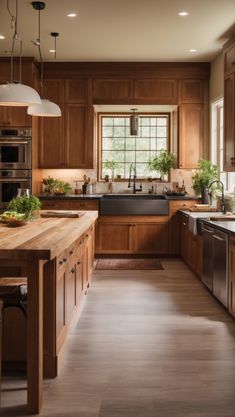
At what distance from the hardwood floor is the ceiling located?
3.02 meters

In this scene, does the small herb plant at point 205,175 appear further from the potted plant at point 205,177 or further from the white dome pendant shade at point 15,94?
the white dome pendant shade at point 15,94

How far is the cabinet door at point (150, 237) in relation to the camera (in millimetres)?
7996

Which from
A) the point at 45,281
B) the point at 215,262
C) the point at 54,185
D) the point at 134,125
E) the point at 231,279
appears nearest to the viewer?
the point at 45,281

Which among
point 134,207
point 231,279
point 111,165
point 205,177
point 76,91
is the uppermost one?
point 76,91

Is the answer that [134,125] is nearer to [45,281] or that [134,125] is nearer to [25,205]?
[25,205]

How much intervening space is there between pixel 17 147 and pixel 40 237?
467cm

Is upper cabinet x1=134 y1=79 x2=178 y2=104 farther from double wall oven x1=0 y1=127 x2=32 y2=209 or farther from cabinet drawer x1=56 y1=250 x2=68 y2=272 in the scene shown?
cabinet drawer x1=56 y1=250 x2=68 y2=272

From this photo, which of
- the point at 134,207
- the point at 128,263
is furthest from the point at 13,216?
the point at 134,207

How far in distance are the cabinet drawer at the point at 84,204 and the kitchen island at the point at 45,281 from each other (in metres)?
3.27

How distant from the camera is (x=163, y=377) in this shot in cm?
332

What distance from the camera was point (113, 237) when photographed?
800cm

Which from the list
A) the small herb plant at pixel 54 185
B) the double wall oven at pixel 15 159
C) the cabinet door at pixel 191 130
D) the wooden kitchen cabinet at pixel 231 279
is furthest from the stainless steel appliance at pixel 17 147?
the wooden kitchen cabinet at pixel 231 279

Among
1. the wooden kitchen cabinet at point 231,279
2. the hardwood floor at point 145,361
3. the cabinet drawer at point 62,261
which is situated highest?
the cabinet drawer at point 62,261

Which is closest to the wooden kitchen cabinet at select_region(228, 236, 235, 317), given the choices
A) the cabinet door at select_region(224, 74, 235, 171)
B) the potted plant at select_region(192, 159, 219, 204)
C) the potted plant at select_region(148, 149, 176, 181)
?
the cabinet door at select_region(224, 74, 235, 171)
